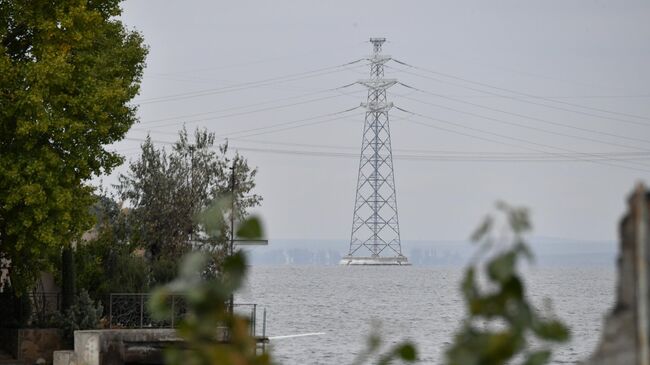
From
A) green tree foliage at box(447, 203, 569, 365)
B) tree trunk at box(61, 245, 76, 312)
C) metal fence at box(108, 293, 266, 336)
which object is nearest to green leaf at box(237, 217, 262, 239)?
green tree foliage at box(447, 203, 569, 365)

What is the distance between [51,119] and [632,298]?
3215cm

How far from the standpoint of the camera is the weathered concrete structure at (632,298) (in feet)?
11.8

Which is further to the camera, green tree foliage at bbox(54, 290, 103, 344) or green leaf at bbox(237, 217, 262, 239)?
green tree foliage at bbox(54, 290, 103, 344)

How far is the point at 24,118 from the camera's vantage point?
114 feet

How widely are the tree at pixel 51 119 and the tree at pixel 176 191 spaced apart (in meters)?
12.2

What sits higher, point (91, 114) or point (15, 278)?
point (91, 114)

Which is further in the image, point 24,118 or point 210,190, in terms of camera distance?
point 210,190

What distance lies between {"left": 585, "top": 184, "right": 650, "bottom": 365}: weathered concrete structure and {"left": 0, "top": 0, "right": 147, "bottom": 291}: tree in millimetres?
30640

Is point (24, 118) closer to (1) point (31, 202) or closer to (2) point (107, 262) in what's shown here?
(1) point (31, 202)

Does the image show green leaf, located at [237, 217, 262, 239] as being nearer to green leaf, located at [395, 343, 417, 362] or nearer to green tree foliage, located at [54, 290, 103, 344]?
green leaf, located at [395, 343, 417, 362]

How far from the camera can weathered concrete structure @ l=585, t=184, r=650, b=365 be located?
359 centimetres

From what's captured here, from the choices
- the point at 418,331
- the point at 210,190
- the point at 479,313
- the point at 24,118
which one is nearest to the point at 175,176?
the point at 210,190

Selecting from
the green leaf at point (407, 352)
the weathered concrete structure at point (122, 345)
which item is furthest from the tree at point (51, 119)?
the green leaf at point (407, 352)

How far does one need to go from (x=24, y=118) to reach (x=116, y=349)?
6.86 metres
